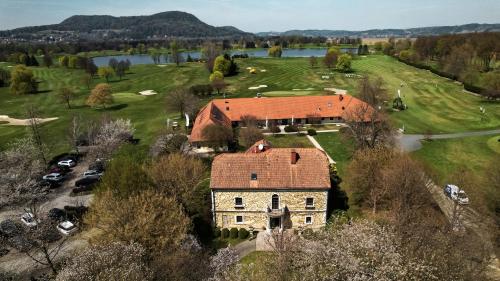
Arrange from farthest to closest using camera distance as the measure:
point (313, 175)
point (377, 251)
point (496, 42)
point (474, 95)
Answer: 1. point (496, 42)
2. point (474, 95)
3. point (313, 175)
4. point (377, 251)

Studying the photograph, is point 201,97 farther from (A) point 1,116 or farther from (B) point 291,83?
(A) point 1,116

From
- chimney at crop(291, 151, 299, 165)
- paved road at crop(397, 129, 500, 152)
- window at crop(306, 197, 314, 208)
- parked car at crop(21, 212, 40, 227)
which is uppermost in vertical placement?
chimney at crop(291, 151, 299, 165)

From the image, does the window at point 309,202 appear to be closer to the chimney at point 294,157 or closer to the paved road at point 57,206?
the chimney at point 294,157

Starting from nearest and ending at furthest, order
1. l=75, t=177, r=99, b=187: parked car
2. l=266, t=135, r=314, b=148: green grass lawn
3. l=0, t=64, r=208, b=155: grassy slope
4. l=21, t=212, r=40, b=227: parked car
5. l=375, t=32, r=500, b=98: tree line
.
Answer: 1. l=21, t=212, r=40, b=227: parked car
2. l=75, t=177, r=99, b=187: parked car
3. l=266, t=135, r=314, b=148: green grass lawn
4. l=0, t=64, r=208, b=155: grassy slope
5. l=375, t=32, r=500, b=98: tree line

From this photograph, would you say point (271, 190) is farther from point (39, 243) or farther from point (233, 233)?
point (39, 243)

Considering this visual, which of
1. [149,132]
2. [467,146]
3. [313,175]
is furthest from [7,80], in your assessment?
[467,146]

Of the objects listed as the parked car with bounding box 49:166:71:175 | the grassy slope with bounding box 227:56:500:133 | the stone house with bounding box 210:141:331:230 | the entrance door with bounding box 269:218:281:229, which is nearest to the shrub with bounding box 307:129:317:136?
the grassy slope with bounding box 227:56:500:133

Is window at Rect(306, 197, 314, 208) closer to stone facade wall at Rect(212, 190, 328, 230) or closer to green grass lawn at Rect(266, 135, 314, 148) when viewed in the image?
stone facade wall at Rect(212, 190, 328, 230)

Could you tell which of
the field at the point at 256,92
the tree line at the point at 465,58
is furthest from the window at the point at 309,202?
the tree line at the point at 465,58
